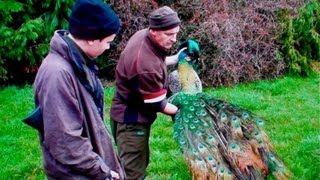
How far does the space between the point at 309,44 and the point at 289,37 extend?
613 millimetres

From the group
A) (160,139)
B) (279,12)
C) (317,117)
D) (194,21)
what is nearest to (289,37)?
(279,12)

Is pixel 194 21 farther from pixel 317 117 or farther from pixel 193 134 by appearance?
pixel 193 134

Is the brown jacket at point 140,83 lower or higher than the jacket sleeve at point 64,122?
lower

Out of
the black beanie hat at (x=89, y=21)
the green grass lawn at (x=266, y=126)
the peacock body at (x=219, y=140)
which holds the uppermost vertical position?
the black beanie hat at (x=89, y=21)

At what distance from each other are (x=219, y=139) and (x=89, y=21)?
2.28 m

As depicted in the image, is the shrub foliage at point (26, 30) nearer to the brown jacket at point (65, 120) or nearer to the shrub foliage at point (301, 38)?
the shrub foliage at point (301, 38)

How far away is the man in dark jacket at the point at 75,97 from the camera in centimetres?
287

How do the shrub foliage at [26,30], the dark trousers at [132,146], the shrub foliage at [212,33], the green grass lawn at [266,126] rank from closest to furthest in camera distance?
the dark trousers at [132,146], the green grass lawn at [266,126], the shrub foliage at [26,30], the shrub foliage at [212,33]

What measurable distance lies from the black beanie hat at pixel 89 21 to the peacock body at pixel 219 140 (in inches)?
79.0

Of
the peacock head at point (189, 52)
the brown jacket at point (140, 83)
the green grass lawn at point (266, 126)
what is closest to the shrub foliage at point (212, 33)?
the green grass lawn at point (266, 126)

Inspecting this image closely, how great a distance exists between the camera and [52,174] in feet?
10.0

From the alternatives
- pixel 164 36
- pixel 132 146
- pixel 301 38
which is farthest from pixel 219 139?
pixel 301 38

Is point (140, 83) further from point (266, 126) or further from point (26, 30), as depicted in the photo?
point (26, 30)

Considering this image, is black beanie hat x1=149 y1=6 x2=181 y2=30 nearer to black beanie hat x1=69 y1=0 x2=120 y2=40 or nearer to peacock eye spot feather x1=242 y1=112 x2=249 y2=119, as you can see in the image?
peacock eye spot feather x1=242 y1=112 x2=249 y2=119
